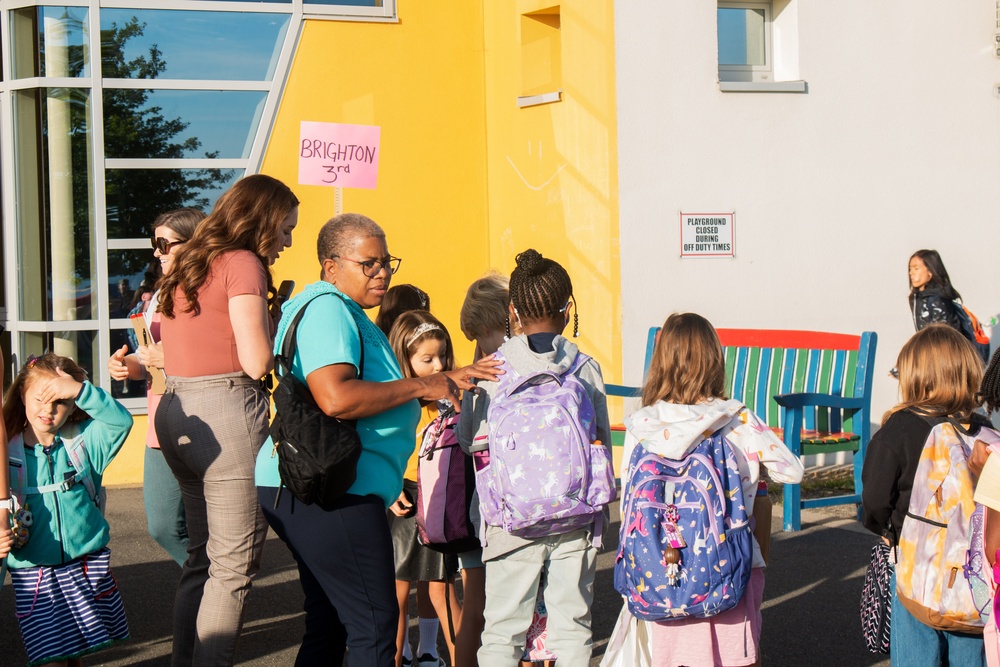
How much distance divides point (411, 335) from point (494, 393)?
65cm

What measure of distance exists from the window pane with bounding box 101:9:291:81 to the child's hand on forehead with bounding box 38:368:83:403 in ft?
16.9

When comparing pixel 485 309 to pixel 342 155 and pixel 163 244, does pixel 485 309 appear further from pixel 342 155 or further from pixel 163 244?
pixel 342 155

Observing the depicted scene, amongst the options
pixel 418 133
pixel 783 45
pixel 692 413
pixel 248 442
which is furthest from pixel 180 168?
pixel 692 413

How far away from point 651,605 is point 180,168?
6.67 m

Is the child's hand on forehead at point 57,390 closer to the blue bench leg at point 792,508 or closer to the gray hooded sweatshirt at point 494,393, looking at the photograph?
the gray hooded sweatshirt at point 494,393

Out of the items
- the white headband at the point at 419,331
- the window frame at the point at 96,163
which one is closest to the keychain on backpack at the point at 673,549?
the white headband at the point at 419,331

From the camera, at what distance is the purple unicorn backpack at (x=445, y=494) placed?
407 cm

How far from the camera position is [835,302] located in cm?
906

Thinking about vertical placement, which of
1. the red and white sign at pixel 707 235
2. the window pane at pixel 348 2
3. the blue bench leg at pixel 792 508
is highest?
the window pane at pixel 348 2

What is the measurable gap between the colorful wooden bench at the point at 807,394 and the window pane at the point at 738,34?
232 centimetres

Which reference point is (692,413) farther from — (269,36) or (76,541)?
(269,36)

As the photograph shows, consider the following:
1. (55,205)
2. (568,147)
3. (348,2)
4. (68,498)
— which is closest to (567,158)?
(568,147)

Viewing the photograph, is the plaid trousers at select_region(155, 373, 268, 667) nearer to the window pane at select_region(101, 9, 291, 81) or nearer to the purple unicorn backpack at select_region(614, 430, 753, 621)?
the purple unicorn backpack at select_region(614, 430, 753, 621)

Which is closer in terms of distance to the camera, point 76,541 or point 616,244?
point 76,541
